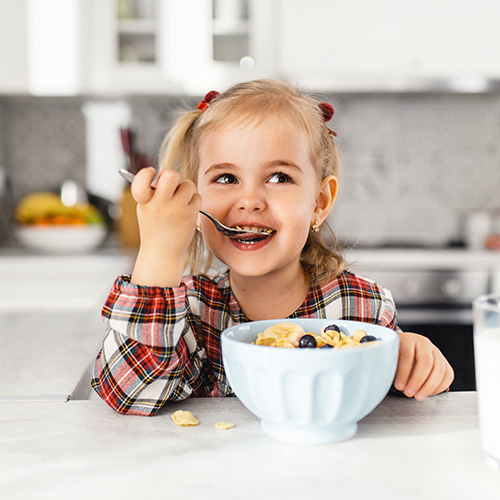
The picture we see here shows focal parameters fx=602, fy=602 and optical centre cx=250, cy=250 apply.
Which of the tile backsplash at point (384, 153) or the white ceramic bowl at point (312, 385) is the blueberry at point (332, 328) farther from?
the tile backsplash at point (384, 153)

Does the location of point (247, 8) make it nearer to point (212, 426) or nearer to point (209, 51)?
point (209, 51)

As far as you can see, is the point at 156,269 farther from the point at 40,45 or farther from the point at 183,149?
the point at 40,45

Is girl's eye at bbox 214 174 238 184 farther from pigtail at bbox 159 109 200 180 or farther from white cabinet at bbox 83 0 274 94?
white cabinet at bbox 83 0 274 94

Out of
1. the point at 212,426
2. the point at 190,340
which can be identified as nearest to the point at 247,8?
the point at 190,340

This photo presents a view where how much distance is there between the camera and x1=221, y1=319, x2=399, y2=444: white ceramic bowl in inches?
20.8

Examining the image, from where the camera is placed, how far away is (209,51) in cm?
258

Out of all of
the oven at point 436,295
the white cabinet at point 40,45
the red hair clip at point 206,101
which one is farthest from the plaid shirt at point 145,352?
the white cabinet at point 40,45

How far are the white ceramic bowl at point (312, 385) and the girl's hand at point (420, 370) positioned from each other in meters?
0.16

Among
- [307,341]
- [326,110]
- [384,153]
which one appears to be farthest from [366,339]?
[384,153]

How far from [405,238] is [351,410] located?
100 inches

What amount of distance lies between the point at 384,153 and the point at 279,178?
6.91ft

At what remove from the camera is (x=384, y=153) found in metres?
2.97

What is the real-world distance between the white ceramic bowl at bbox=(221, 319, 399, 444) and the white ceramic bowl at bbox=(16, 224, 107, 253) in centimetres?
212

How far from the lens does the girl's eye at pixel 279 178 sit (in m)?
0.98
